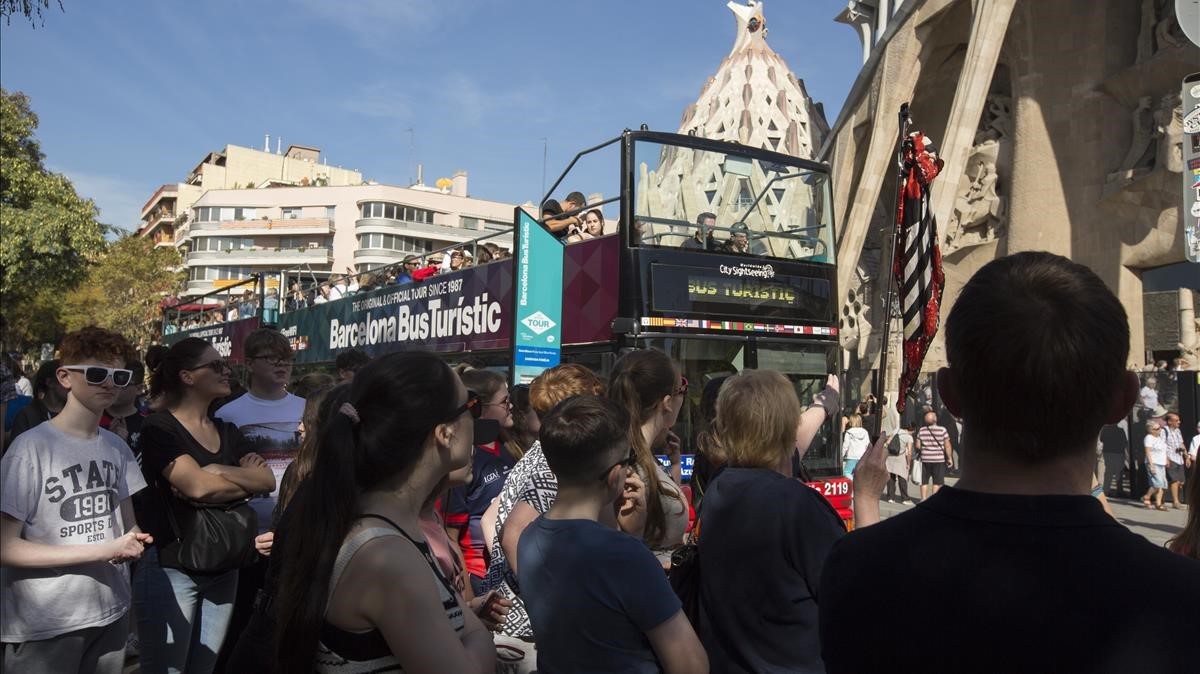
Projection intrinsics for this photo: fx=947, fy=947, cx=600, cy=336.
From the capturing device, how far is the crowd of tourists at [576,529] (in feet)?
4.43

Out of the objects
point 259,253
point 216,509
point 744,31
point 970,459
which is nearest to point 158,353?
point 216,509

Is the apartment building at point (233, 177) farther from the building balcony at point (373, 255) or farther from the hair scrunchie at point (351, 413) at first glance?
the hair scrunchie at point (351, 413)

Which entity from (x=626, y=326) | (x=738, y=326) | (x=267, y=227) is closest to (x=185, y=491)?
(x=626, y=326)

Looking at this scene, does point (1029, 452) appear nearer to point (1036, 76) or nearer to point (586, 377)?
point (586, 377)

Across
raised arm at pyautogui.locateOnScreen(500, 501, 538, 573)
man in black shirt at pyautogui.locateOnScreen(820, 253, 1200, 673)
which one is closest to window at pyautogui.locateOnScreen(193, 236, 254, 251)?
raised arm at pyautogui.locateOnScreen(500, 501, 538, 573)

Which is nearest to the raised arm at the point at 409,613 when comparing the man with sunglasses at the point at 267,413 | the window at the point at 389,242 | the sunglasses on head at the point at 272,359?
the man with sunglasses at the point at 267,413

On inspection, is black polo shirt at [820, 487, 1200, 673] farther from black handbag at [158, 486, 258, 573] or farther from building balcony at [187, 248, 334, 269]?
building balcony at [187, 248, 334, 269]

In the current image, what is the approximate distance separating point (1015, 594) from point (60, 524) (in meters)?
3.48

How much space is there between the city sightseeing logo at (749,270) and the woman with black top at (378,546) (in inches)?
300

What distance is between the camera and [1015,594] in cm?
132

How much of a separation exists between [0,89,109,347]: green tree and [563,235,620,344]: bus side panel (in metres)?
22.7

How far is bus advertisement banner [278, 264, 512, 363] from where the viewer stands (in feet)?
36.8

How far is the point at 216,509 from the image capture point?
412 cm

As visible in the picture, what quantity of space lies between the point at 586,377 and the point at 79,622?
2.22m
